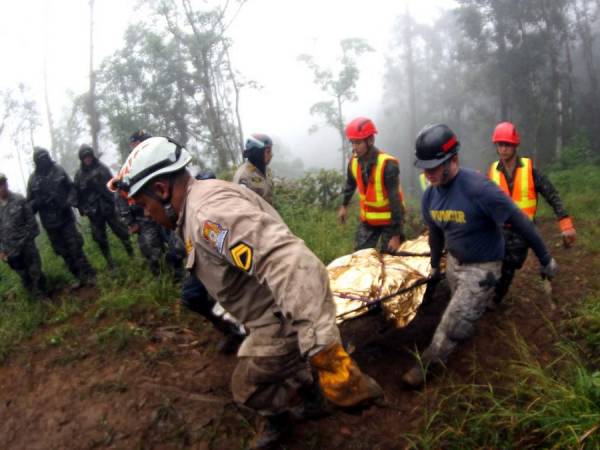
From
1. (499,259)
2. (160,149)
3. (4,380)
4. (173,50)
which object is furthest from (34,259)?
(173,50)

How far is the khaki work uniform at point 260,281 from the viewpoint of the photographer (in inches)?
56.8

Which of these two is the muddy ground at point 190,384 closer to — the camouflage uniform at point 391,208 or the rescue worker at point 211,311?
the rescue worker at point 211,311

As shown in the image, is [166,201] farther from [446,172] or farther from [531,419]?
[531,419]

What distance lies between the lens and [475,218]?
8.91 ft

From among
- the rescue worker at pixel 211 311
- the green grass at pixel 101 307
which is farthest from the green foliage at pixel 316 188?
the rescue worker at pixel 211 311

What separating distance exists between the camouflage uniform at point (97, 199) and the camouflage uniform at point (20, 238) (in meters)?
0.67

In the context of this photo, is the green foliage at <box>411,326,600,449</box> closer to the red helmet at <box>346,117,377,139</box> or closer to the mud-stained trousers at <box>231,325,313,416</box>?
the mud-stained trousers at <box>231,325,313,416</box>

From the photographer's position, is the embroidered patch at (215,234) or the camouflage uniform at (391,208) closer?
the embroidered patch at (215,234)

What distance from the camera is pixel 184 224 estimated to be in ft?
6.06

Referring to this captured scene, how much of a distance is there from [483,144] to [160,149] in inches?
1150

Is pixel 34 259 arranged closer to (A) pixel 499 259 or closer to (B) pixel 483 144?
(A) pixel 499 259

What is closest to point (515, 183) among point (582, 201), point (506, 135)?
point (506, 135)

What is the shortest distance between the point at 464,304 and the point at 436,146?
3.33ft

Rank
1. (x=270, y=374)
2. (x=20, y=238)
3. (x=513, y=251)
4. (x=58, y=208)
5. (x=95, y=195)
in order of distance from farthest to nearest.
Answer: (x=95, y=195) → (x=58, y=208) → (x=20, y=238) → (x=513, y=251) → (x=270, y=374)
